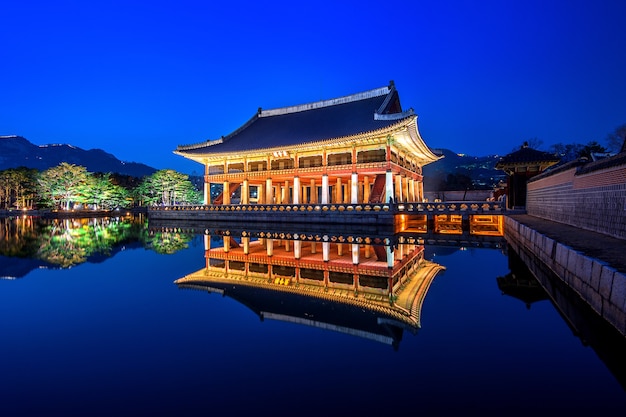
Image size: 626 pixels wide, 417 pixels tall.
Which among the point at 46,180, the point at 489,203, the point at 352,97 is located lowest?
the point at 489,203

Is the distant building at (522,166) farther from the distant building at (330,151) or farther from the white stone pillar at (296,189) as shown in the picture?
the white stone pillar at (296,189)

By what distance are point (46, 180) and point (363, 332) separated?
1946 inches

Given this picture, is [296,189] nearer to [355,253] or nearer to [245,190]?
[245,190]

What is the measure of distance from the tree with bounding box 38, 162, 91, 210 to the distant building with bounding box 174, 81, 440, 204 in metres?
18.5

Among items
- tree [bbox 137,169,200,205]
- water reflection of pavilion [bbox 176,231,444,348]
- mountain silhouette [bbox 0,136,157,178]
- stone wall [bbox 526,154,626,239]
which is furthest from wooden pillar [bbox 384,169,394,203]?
mountain silhouette [bbox 0,136,157,178]

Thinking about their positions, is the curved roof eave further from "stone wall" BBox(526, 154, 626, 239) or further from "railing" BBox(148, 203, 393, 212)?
"stone wall" BBox(526, 154, 626, 239)

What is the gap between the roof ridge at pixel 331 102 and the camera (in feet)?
98.1

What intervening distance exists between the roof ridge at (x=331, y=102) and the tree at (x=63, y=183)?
24841 mm

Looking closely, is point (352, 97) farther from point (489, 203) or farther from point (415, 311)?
point (415, 311)

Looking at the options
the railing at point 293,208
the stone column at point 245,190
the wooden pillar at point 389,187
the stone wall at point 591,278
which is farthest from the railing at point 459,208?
the stone column at point 245,190

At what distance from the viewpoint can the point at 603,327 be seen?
4656mm

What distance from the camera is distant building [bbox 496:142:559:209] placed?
2297 cm

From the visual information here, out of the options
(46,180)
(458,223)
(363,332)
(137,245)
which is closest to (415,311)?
(363,332)

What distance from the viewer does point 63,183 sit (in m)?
41.2
